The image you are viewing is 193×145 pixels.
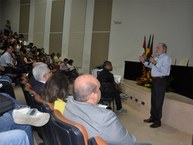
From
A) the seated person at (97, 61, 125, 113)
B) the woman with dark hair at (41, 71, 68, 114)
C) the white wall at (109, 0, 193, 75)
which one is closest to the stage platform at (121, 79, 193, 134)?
the seated person at (97, 61, 125, 113)

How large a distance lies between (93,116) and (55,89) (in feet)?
4.13

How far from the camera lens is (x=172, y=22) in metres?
8.77

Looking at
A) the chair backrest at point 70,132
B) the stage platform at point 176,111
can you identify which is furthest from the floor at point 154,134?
the chair backrest at point 70,132

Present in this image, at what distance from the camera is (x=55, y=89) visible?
302cm

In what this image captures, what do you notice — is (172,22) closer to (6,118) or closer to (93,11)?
(93,11)

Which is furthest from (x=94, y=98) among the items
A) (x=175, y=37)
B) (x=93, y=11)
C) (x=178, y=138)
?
(x=93, y=11)

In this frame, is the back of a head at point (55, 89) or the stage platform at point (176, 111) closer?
the back of a head at point (55, 89)

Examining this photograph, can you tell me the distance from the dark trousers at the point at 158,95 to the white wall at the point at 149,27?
3.08 meters

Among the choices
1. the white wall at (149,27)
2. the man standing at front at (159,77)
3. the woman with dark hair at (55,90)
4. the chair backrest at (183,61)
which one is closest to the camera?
the woman with dark hair at (55,90)

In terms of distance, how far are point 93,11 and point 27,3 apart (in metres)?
5.86

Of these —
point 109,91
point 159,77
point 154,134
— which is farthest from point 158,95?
point 109,91

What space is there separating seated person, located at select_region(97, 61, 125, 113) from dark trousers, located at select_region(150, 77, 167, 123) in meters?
1.10

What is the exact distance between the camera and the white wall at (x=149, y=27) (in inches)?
327

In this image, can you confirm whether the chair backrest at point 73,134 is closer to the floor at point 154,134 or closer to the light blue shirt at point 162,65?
the floor at point 154,134
